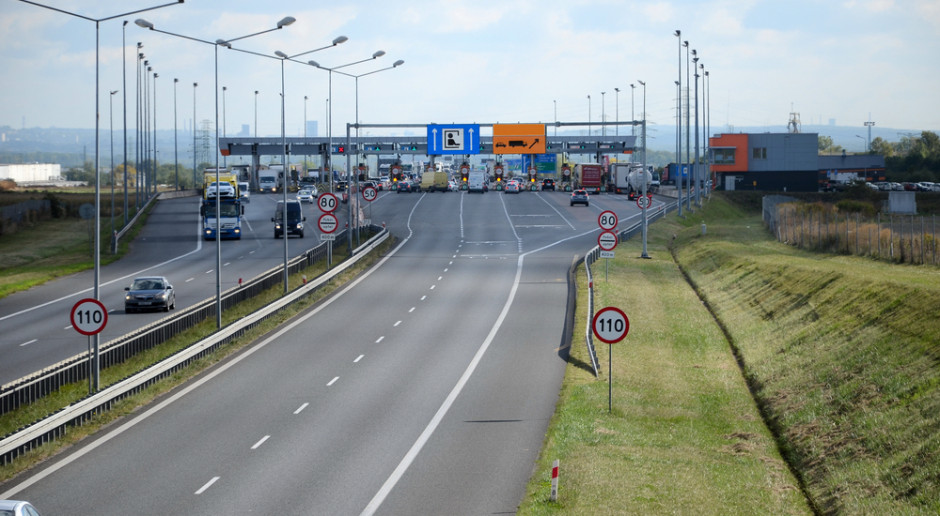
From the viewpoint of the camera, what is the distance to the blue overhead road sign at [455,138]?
77.3 metres

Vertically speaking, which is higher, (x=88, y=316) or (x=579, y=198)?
(x=579, y=198)

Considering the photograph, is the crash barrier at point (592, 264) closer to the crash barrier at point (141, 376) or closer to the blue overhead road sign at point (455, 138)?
the crash barrier at point (141, 376)

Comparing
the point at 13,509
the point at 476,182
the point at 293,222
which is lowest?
the point at 13,509

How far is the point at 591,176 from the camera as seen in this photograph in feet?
378

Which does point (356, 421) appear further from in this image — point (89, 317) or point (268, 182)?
point (268, 182)

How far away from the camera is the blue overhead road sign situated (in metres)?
77.3

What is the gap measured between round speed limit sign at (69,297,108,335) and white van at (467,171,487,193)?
302 ft

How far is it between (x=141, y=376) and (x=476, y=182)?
9098 cm

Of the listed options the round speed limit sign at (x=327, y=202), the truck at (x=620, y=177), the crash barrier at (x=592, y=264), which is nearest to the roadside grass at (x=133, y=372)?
the round speed limit sign at (x=327, y=202)

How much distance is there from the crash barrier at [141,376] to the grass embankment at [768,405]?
373 inches

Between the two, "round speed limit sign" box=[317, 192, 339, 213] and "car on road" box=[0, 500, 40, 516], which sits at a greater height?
"round speed limit sign" box=[317, 192, 339, 213]

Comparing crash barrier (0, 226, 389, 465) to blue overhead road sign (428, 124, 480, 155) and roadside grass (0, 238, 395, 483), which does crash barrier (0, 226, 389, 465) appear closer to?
roadside grass (0, 238, 395, 483)

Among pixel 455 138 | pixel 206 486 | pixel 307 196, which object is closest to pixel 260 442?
pixel 206 486

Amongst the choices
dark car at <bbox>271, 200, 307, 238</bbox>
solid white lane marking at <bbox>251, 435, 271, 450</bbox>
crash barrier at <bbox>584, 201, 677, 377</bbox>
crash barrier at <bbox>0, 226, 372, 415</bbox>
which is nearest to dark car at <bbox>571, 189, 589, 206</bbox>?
crash barrier at <bbox>584, 201, 677, 377</bbox>
